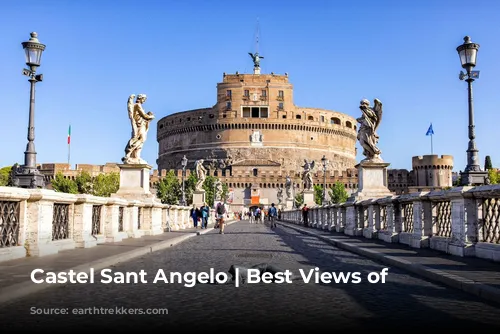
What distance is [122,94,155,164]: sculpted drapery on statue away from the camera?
19.0 metres

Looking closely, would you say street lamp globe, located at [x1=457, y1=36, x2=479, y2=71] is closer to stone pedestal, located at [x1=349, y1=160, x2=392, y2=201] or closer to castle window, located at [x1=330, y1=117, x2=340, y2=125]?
stone pedestal, located at [x1=349, y1=160, x2=392, y2=201]

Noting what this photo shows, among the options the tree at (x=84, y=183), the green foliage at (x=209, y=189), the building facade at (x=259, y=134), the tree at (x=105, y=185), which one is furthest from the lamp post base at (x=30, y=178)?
the building facade at (x=259, y=134)

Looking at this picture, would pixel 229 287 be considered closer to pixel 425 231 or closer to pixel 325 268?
pixel 325 268

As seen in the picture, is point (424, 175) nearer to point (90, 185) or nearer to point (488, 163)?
point (488, 163)

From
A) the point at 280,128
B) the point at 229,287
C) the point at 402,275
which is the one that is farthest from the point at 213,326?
the point at 280,128

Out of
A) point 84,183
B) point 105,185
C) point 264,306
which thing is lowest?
point 264,306

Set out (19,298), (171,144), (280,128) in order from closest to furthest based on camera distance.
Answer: (19,298) < (280,128) < (171,144)

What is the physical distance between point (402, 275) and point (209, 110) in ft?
371

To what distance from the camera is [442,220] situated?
12.2m

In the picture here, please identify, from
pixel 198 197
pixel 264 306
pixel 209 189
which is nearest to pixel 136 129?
pixel 264 306

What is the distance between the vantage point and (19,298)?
6090mm

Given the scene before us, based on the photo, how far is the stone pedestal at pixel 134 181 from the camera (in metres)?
19.0

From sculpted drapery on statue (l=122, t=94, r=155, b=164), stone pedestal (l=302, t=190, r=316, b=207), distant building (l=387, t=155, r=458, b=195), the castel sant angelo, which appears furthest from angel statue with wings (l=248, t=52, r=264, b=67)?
sculpted drapery on statue (l=122, t=94, r=155, b=164)

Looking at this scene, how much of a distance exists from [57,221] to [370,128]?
10.8m
